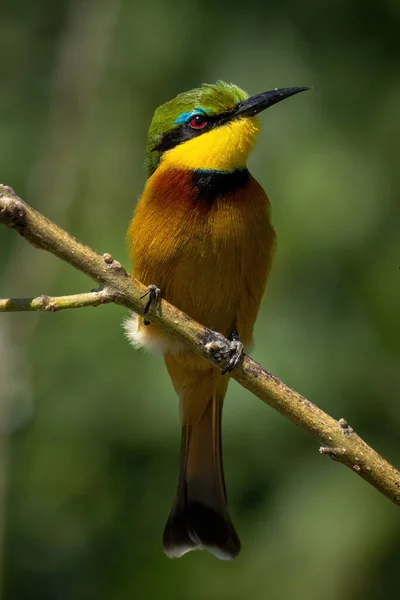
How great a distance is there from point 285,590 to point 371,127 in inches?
72.5

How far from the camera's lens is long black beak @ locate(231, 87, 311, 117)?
3.31m

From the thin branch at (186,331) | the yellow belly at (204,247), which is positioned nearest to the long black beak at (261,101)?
the yellow belly at (204,247)

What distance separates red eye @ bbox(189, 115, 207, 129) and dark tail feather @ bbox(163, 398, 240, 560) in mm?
1049

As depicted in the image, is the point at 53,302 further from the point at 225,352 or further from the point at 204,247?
the point at 204,247

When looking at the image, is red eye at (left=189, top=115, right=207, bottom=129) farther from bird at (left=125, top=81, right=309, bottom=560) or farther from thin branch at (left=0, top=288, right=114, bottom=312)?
thin branch at (left=0, top=288, right=114, bottom=312)

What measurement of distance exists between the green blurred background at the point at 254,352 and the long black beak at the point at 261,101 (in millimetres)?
525

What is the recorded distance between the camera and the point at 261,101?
3.35 metres

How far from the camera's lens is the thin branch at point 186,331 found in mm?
2373

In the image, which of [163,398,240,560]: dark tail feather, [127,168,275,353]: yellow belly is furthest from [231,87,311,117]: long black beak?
[163,398,240,560]: dark tail feather

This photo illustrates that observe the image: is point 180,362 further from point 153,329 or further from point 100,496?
point 100,496

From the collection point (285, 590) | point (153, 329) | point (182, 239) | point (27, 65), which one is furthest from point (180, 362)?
point (27, 65)

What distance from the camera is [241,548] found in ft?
11.8

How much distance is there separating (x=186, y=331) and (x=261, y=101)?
1059mm

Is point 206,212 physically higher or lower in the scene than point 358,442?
higher
